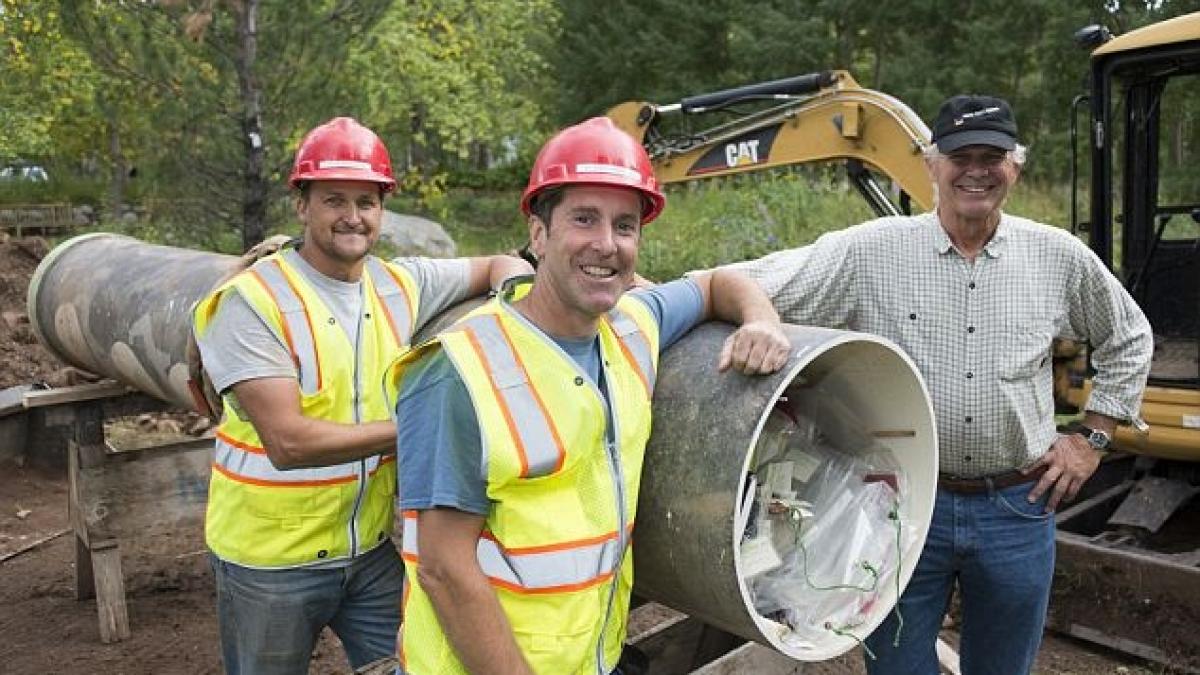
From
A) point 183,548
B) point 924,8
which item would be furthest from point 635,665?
point 924,8

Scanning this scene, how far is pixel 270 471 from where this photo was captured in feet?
10.1

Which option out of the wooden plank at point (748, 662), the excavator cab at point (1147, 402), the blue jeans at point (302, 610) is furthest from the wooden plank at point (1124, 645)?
the blue jeans at point (302, 610)

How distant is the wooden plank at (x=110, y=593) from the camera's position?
5.31m

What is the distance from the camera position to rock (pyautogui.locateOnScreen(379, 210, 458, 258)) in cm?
1711

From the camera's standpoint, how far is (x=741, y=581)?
216 cm

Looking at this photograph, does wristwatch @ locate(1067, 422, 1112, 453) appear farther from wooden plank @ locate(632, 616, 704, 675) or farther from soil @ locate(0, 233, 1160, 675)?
wooden plank @ locate(632, 616, 704, 675)

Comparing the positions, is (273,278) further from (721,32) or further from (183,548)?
(721,32)

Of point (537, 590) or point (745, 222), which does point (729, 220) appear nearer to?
point (745, 222)

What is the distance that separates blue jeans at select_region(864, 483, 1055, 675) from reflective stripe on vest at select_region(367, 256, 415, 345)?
154 centimetres

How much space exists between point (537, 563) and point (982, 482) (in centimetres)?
163

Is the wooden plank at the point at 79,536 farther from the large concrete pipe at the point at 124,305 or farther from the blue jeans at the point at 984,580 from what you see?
the blue jeans at the point at 984,580

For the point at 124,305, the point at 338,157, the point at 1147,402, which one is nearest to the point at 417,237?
the point at 124,305

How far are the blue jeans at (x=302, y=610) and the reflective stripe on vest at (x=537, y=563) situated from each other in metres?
1.12

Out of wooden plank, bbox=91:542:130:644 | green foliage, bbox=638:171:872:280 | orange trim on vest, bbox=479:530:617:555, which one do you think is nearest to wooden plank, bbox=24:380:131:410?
wooden plank, bbox=91:542:130:644
